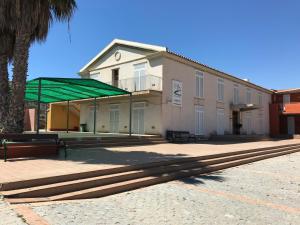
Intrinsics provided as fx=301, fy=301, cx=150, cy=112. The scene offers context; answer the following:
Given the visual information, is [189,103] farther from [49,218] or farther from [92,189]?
[49,218]

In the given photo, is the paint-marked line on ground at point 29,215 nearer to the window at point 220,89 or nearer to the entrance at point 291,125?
the window at point 220,89

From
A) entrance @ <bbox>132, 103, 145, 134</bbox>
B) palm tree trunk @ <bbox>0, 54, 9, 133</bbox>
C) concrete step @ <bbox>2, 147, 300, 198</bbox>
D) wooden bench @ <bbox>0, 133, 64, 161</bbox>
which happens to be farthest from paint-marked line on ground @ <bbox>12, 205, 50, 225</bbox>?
entrance @ <bbox>132, 103, 145, 134</bbox>

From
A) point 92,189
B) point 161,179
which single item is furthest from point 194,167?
point 92,189

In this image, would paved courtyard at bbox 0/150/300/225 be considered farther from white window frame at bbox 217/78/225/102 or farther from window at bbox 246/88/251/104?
window at bbox 246/88/251/104

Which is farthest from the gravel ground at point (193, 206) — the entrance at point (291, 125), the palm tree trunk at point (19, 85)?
the entrance at point (291, 125)

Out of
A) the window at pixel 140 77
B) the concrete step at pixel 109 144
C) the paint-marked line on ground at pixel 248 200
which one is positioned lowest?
the paint-marked line on ground at pixel 248 200

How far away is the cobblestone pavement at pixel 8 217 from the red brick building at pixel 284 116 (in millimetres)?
33756

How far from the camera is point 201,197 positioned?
674cm

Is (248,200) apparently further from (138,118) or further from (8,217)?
(138,118)

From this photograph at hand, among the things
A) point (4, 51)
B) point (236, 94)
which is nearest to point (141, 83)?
point (4, 51)

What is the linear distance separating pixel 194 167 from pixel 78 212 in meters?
5.48

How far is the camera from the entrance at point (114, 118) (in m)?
23.5

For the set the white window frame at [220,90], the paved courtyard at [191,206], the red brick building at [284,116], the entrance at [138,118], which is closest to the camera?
the paved courtyard at [191,206]

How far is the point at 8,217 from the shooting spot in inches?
187
